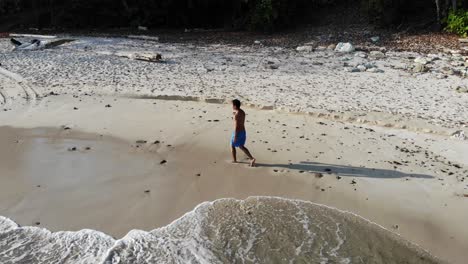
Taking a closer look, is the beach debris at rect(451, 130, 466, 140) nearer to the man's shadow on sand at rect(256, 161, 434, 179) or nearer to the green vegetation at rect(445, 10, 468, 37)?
the man's shadow on sand at rect(256, 161, 434, 179)

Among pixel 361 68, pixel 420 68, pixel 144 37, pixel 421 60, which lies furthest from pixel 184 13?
pixel 420 68

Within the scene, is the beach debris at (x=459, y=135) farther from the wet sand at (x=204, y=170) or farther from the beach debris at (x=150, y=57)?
the beach debris at (x=150, y=57)

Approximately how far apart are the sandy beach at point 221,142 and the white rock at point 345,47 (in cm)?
180

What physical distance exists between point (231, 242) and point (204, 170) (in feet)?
6.90

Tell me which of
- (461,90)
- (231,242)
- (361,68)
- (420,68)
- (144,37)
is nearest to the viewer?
(231,242)

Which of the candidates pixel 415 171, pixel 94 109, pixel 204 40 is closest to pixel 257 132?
pixel 415 171

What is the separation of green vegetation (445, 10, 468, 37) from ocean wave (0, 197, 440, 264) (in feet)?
46.3

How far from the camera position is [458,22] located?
18453 millimetres

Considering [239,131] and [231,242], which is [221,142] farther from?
[231,242]

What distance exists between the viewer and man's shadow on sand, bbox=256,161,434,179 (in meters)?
8.16

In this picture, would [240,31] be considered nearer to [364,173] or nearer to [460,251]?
[364,173]

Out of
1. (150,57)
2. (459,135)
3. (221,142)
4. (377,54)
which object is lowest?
(221,142)

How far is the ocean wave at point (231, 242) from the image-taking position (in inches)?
249

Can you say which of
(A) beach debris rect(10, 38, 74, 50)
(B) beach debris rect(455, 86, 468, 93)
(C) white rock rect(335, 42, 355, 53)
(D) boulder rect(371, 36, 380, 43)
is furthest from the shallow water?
(D) boulder rect(371, 36, 380, 43)
